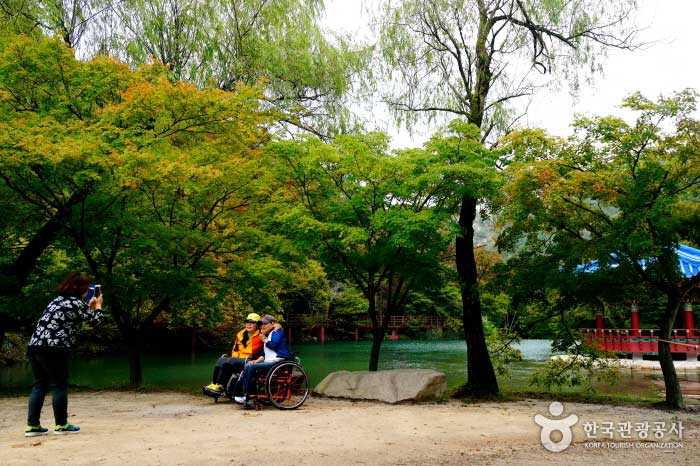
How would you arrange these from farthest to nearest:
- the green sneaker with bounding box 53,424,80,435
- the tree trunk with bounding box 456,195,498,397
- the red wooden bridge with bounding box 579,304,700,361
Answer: the red wooden bridge with bounding box 579,304,700,361 → the tree trunk with bounding box 456,195,498,397 → the green sneaker with bounding box 53,424,80,435

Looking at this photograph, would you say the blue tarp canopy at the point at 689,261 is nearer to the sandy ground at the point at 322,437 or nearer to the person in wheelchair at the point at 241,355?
the sandy ground at the point at 322,437

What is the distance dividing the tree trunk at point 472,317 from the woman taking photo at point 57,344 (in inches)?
233

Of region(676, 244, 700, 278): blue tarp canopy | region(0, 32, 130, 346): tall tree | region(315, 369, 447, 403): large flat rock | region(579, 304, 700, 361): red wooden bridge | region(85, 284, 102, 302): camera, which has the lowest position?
region(579, 304, 700, 361): red wooden bridge

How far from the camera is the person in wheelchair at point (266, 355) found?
655 centimetres

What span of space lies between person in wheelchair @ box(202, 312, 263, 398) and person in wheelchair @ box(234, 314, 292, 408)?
86 millimetres

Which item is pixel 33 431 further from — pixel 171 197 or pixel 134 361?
pixel 134 361

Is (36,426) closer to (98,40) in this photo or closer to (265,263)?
(265,263)

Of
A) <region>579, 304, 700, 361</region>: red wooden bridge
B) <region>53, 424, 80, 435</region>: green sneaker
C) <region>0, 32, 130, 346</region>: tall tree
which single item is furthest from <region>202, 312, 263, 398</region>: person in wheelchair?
<region>579, 304, 700, 361</region>: red wooden bridge

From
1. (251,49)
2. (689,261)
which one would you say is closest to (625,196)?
(251,49)

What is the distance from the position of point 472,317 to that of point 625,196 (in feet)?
10.3

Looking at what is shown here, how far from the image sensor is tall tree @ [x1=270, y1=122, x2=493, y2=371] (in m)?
8.12

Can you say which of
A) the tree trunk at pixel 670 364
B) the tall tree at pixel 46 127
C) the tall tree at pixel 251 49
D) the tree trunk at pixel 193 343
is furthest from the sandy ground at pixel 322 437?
the tree trunk at pixel 193 343

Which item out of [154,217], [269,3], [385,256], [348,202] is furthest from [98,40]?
[385,256]

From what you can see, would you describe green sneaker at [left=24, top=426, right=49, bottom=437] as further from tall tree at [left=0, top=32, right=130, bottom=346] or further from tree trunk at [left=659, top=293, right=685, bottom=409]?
tree trunk at [left=659, top=293, right=685, bottom=409]
